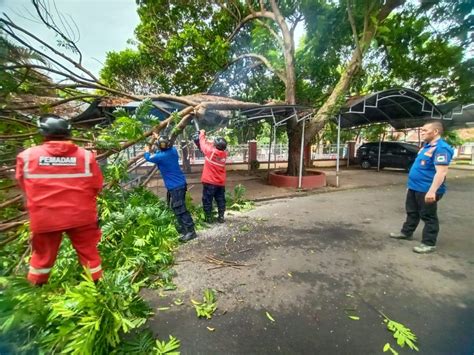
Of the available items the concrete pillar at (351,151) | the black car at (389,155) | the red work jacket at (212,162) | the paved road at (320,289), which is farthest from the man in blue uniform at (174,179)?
the concrete pillar at (351,151)

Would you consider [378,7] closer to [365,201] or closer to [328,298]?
[365,201]

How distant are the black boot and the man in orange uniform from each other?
2.62 feet

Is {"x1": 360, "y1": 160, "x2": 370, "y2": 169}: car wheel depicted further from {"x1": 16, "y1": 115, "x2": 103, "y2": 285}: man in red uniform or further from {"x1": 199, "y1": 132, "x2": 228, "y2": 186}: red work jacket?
{"x1": 16, "y1": 115, "x2": 103, "y2": 285}: man in red uniform

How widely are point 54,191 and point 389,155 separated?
15.5 m

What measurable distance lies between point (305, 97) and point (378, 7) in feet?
17.5

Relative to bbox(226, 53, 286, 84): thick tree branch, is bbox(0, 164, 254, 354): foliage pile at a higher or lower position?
lower

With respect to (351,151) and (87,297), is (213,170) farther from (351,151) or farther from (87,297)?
(351,151)

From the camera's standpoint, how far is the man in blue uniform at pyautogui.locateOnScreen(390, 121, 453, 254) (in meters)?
3.23

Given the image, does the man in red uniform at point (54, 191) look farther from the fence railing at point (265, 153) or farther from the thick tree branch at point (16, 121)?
the fence railing at point (265, 153)

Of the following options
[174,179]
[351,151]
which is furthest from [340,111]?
[351,151]

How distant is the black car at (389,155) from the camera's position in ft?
43.1

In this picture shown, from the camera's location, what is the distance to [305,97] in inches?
460

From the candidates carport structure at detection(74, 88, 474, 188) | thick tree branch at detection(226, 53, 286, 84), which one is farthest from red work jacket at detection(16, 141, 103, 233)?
thick tree branch at detection(226, 53, 286, 84)

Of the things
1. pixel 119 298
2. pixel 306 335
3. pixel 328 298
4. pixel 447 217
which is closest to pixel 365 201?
pixel 447 217
